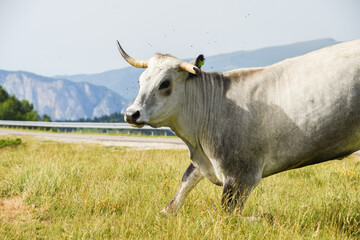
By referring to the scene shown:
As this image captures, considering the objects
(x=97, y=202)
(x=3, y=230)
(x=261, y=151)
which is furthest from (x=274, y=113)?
(x=3, y=230)

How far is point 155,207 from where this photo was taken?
5.55 m

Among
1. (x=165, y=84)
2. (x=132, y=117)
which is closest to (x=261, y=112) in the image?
(x=165, y=84)

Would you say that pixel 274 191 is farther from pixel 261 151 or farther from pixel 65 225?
pixel 65 225

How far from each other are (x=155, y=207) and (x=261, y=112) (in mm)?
2239

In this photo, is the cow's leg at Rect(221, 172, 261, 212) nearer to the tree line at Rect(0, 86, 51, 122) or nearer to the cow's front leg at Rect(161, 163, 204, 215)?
the cow's front leg at Rect(161, 163, 204, 215)

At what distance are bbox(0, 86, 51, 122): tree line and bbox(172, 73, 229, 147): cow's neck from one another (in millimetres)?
52704

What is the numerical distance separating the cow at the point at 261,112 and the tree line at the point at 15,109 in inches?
2080

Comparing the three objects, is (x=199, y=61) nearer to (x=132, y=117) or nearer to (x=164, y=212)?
(x=132, y=117)

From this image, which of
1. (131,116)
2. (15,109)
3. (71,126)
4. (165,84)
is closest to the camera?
(131,116)

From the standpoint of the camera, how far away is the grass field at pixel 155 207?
4211 millimetres

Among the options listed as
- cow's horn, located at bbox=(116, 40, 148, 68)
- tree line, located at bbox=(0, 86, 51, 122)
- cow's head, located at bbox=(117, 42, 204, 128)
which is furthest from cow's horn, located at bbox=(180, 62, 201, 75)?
tree line, located at bbox=(0, 86, 51, 122)

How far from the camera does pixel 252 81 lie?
4.76 metres

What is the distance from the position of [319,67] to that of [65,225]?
387cm

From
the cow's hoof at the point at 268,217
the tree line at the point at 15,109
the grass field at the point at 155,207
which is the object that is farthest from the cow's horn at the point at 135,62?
the tree line at the point at 15,109
